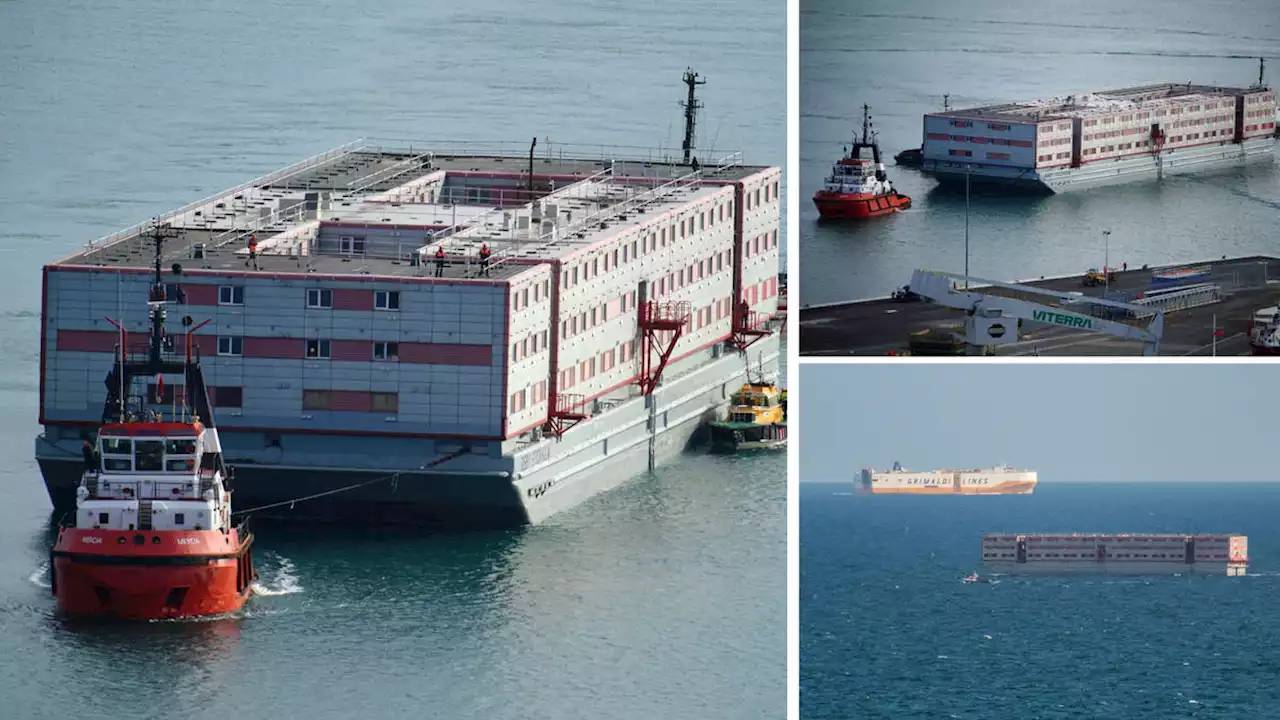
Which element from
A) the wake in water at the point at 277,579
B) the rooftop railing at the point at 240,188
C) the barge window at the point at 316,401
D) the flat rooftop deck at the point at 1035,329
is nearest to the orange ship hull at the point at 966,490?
the wake in water at the point at 277,579

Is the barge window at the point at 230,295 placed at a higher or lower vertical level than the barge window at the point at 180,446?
higher

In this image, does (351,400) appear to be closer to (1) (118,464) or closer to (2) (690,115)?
(1) (118,464)

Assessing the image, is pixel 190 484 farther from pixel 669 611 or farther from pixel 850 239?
pixel 850 239

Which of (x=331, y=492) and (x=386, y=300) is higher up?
(x=386, y=300)

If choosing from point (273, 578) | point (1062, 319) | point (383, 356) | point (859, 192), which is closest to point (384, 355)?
point (383, 356)

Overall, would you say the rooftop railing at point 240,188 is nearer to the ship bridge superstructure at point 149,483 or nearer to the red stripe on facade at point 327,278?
the red stripe on facade at point 327,278

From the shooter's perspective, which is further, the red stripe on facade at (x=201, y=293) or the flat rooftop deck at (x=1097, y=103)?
the red stripe on facade at (x=201, y=293)

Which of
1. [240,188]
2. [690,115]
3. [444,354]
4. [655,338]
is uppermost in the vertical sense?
[690,115]
